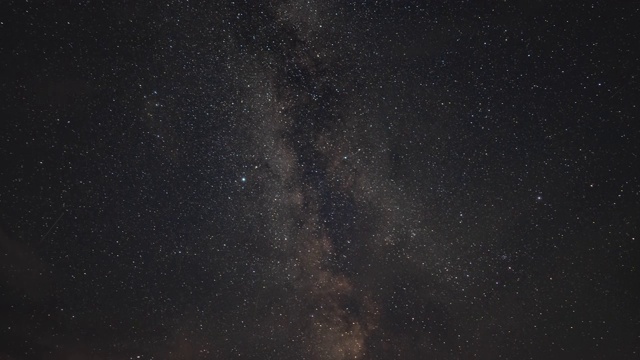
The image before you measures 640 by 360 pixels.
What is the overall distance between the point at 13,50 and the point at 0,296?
15.1 feet

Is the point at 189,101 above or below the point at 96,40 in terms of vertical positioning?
below

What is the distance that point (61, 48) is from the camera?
334cm

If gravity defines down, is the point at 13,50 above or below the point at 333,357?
above

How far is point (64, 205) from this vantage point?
4.25 m

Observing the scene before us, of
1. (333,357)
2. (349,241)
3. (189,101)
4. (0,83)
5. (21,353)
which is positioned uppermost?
(0,83)

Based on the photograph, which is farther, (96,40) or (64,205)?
(64,205)

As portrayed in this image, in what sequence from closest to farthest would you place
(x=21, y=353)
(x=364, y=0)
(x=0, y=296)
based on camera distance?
(x=364, y=0), (x=0, y=296), (x=21, y=353)

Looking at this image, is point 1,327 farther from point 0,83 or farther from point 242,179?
point 242,179

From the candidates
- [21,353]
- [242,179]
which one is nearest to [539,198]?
[242,179]

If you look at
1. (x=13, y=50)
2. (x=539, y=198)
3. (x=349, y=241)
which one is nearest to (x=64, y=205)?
(x=13, y=50)

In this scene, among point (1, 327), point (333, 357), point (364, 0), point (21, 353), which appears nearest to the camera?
point (364, 0)

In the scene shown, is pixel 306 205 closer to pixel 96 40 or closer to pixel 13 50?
pixel 96 40

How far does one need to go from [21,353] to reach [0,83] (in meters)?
5.91

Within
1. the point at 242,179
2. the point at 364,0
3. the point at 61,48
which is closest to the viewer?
the point at 364,0
